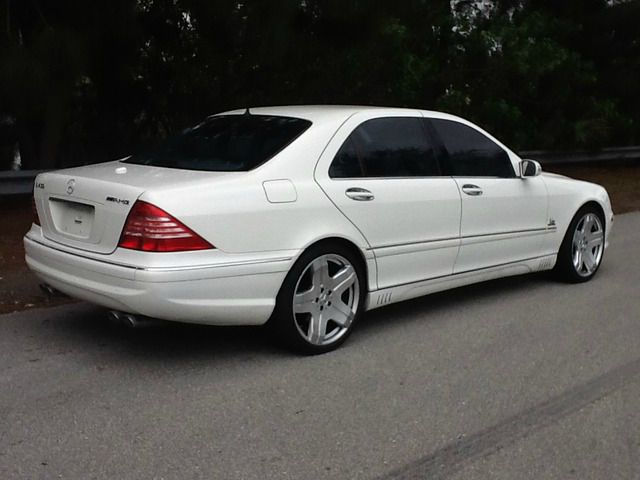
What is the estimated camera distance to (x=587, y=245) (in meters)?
7.45

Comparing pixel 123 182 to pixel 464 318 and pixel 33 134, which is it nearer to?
pixel 464 318

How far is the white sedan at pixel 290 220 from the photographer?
15.1ft

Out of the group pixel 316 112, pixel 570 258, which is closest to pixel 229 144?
pixel 316 112

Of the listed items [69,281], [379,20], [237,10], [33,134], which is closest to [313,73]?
[379,20]

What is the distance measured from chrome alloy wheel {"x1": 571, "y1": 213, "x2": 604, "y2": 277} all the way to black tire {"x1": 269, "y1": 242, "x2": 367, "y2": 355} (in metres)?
2.71

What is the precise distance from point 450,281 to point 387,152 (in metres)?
1.05

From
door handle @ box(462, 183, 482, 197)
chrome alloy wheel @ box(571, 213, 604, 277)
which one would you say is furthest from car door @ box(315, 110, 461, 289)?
chrome alloy wheel @ box(571, 213, 604, 277)

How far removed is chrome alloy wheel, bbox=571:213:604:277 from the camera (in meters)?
7.30

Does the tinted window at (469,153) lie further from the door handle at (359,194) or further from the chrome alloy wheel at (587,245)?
the chrome alloy wheel at (587,245)

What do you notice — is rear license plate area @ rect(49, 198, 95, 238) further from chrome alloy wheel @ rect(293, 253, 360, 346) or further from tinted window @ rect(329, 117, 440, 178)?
tinted window @ rect(329, 117, 440, 178)

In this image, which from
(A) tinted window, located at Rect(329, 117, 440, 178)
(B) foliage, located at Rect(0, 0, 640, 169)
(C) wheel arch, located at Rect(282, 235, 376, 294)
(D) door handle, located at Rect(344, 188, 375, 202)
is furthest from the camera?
(B) foliage, located at Rect(0, 0, 640, 169)

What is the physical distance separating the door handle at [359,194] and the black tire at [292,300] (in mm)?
322

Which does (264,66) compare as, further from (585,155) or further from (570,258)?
(585,155)

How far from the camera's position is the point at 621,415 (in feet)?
13.9
